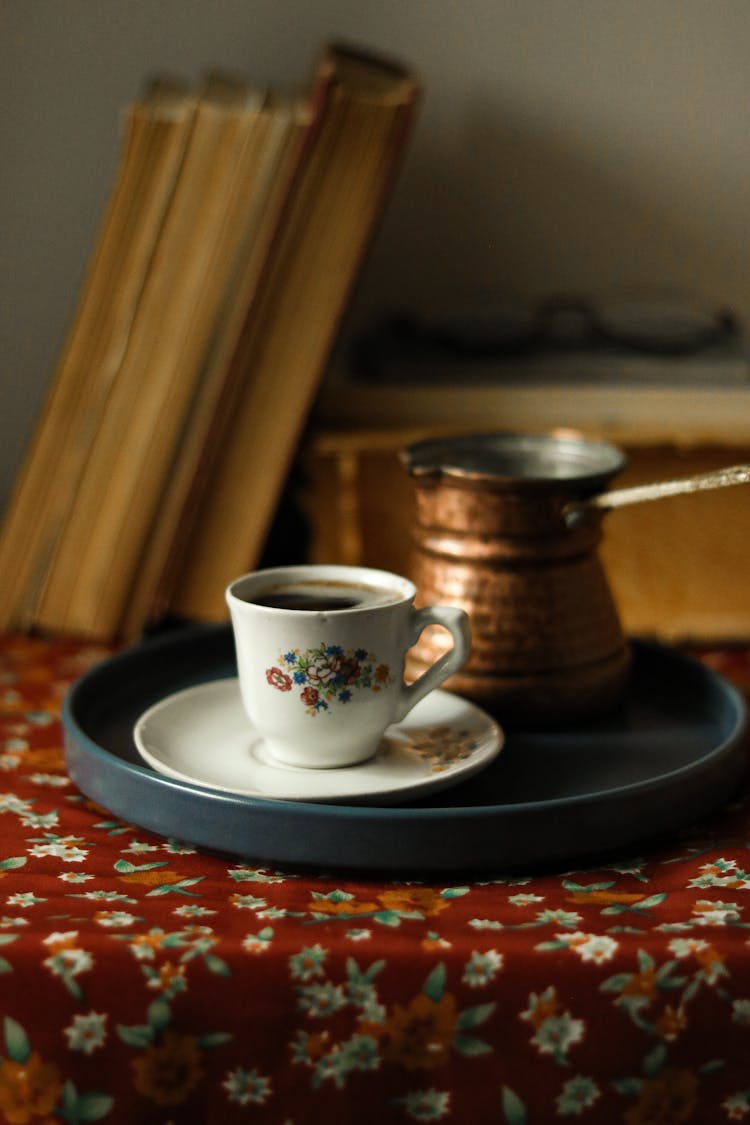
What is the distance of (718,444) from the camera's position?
1.02 meters

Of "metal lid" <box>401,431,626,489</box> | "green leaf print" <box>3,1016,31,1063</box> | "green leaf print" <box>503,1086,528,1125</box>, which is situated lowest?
"green leaf print" <box>3,1016,31,1063</box>

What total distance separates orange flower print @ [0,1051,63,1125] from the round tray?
14cm

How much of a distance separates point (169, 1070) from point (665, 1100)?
20 cm

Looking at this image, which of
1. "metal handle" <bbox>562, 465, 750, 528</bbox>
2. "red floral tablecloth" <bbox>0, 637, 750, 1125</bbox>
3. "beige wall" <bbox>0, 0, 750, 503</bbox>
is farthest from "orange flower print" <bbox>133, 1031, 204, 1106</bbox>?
"beige wall" <bbox>0, 0, 750, 503</bbox>

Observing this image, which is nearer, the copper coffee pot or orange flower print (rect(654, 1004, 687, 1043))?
orange flower print (rect(654, 1004, 687, 1043))

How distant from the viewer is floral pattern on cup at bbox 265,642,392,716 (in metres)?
0.64

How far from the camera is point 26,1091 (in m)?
0.51

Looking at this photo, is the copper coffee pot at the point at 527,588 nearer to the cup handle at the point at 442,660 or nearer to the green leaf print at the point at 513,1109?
the cup handle at the point at 442,660

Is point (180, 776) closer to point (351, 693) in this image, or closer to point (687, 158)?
point (351, 693)

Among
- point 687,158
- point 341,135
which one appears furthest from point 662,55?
point 341,135

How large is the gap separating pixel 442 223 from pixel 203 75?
10.3 inches

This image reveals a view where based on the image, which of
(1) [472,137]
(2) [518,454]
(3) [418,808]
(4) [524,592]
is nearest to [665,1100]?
(3) [418,808]

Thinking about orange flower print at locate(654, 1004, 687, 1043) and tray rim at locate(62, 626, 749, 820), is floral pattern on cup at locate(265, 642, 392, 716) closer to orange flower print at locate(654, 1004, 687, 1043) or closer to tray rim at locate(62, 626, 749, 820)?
tray rim at locate(62, 626, 749, 820)

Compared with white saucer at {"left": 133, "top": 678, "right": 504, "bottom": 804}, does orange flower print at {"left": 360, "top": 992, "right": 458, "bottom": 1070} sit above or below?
below
